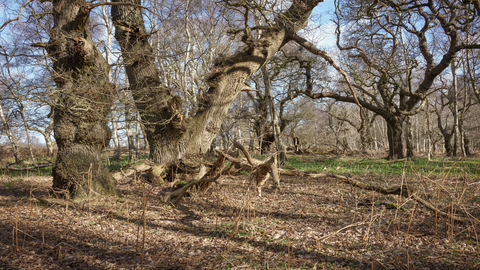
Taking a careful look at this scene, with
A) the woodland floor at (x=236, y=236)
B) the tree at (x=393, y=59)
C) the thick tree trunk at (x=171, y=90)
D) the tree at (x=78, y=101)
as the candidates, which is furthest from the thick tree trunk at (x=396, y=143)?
the tree at (x=78, y=101)

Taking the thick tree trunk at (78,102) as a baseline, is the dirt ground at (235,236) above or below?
below

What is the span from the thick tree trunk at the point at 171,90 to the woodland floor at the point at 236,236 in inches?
87.2

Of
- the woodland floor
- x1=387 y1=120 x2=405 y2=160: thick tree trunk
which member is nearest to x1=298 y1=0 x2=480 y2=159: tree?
x1=387 y1=120 x2=405 y2=160: thick tree trunk

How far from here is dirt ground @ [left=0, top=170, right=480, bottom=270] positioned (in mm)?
Result: 3166

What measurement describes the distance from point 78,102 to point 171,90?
116 inches

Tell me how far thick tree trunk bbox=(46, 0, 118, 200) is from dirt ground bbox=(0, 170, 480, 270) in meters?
0.52

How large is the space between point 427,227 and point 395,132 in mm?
10020

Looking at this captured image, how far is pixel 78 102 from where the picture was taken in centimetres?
530

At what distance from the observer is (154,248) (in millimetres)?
3652

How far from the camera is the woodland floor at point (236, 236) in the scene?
3.17 metres

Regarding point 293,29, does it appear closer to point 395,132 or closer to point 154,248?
point 154,248

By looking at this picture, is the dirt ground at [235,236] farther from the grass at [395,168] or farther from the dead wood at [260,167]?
the grass at [395,168]

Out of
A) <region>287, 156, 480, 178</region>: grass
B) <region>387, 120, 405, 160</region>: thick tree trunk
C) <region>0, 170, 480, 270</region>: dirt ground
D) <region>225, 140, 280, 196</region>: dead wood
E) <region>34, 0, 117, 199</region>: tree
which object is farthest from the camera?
<region>387, 120, 405, 160</region>: thick tree trunk

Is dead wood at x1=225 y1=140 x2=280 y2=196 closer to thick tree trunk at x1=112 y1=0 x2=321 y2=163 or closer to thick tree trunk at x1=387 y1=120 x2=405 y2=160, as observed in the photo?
thick tree trunk at x1=112 y1=0 x2=321 y2=163
